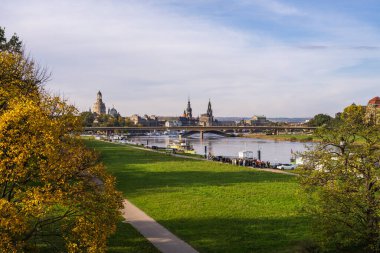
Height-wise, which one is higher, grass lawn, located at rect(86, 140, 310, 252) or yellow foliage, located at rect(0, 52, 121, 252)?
yellow foliage, located at rect(0, 52, 121, 252)

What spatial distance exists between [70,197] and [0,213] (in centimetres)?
206

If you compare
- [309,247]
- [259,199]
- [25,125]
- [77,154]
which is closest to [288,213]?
[259,199]

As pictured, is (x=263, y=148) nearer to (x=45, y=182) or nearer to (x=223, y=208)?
(x=223, y=208)

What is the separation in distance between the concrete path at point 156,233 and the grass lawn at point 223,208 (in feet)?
1.22

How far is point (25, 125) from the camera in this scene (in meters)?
10.9

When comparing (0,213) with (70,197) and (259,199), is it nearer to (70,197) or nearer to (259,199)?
(70,197)

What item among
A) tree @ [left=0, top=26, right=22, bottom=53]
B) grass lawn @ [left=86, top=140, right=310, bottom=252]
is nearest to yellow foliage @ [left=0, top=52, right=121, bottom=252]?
grass lawn @ [left=86, top=140, right=310, bottom=252]

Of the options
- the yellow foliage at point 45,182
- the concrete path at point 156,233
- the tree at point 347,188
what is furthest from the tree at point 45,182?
the tree at point 347,188

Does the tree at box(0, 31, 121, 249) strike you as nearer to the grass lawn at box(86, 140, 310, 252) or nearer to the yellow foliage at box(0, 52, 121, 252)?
the yellow foliage at box(0, 52, 121, 252)

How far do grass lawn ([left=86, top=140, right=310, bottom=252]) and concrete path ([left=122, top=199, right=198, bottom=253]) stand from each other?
0.37 meters

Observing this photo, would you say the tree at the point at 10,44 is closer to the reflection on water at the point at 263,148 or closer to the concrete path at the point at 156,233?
the concrete path at the point at 156,233

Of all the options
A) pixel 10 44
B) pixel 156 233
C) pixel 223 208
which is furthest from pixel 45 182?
pixel 10 44

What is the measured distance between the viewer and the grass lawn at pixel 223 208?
16062mm

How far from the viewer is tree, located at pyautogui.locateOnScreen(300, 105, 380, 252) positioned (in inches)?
521
